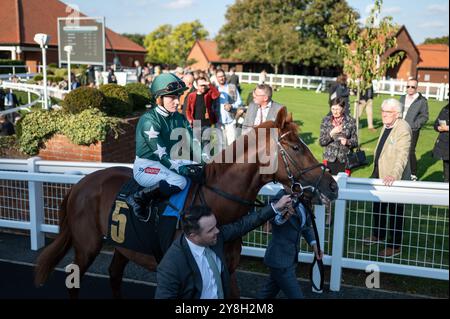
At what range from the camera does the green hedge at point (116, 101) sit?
9.21 metres

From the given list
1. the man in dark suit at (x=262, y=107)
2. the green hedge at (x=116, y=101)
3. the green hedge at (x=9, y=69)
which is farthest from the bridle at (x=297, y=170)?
the green hedge at (x=9, y=69)

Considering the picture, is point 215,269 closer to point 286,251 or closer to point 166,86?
point 286,251

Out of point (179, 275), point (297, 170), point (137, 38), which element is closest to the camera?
point (179, 275)

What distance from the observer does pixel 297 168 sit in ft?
11.2

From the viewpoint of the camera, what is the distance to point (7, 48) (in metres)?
31.4

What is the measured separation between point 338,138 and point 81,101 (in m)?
4.92

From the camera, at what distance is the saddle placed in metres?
3.57

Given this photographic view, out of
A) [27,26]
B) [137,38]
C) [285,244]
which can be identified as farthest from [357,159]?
[137,38]

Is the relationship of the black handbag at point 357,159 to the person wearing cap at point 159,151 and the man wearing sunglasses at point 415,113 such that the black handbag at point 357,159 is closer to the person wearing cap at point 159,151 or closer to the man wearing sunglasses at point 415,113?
the person wearing cap at point 159,151

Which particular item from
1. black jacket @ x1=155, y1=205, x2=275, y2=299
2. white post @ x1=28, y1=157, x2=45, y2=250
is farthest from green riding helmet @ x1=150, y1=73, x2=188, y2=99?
white post @ x1=28, y1=157, x2=45, y2=250

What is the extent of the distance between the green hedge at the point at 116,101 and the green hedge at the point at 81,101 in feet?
1.17
